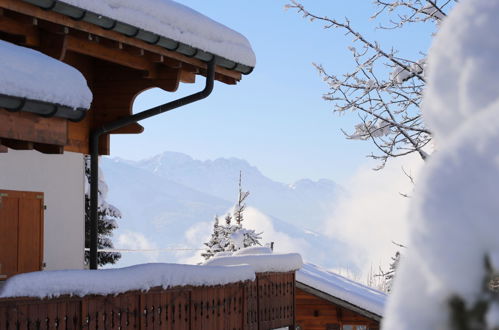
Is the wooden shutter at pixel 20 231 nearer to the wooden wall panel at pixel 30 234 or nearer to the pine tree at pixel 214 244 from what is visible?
the wooden wall panel at pixel 30 234

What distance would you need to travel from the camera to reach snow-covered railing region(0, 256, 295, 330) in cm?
762

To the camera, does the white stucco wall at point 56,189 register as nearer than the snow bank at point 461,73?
No

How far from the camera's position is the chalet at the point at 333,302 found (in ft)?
62.2

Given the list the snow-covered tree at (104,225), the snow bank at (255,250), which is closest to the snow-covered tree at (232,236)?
the snow-covered tree at (104,225)

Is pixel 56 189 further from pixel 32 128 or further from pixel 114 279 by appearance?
pixel 32 128

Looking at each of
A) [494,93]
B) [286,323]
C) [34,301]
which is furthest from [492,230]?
[286,323]

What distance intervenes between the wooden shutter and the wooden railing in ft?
6.41

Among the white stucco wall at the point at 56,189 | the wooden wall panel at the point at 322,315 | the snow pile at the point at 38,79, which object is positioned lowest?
the wooden wall panel at the point at 322,315

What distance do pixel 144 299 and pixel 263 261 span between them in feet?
12.4

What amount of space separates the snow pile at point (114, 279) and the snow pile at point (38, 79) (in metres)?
1.70

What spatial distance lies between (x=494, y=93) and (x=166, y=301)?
870 cm

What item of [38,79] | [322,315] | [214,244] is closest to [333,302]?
[322,315]

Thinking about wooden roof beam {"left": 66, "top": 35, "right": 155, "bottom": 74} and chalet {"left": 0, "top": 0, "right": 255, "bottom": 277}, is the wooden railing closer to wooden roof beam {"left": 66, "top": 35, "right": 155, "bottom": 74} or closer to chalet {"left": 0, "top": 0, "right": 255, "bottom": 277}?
chalet {"left": 0, "top": 0, "right": 255, "bottom": 277}

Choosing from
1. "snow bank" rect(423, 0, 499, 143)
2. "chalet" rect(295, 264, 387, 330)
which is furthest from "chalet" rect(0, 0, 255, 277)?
"chalet" rect(295, 264, 387, 330)
